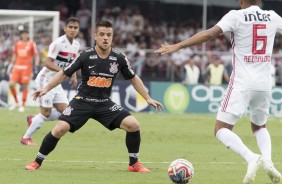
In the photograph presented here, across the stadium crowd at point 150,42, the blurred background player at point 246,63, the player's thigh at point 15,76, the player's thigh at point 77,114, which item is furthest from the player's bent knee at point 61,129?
the stadium crowd at point 150,42

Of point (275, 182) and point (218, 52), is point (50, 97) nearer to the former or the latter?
point (275, 182)

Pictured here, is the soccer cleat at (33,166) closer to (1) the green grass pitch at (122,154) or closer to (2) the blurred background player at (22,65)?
(1) the green grass pitch at (122,154)

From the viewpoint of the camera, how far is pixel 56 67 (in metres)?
16.4

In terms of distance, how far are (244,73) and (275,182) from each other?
1.39 metres

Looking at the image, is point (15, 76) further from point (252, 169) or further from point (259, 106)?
point (252, 169)

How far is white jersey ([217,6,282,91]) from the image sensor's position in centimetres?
1126

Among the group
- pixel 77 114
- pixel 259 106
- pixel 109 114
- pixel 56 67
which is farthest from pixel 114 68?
pixel 56 67

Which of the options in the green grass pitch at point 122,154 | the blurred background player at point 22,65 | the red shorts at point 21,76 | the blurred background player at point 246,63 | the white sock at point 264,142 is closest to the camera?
the blurred background player at point 246,63

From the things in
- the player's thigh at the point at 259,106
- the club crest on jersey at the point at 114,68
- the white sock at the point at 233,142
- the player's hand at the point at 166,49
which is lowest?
the white sock at the point at 233,142

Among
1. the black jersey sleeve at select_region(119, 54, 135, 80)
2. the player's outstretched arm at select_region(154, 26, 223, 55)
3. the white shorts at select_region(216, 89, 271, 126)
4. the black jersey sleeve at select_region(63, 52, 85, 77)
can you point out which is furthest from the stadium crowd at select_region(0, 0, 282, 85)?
the player's outstretched arm at select_region(154, 26, 223, 55)

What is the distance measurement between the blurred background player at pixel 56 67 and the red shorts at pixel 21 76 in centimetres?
1062

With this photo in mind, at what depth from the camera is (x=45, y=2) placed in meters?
38.1

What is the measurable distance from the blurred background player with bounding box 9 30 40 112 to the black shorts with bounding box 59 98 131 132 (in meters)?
14.7

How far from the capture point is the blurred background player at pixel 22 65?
27641 mm
